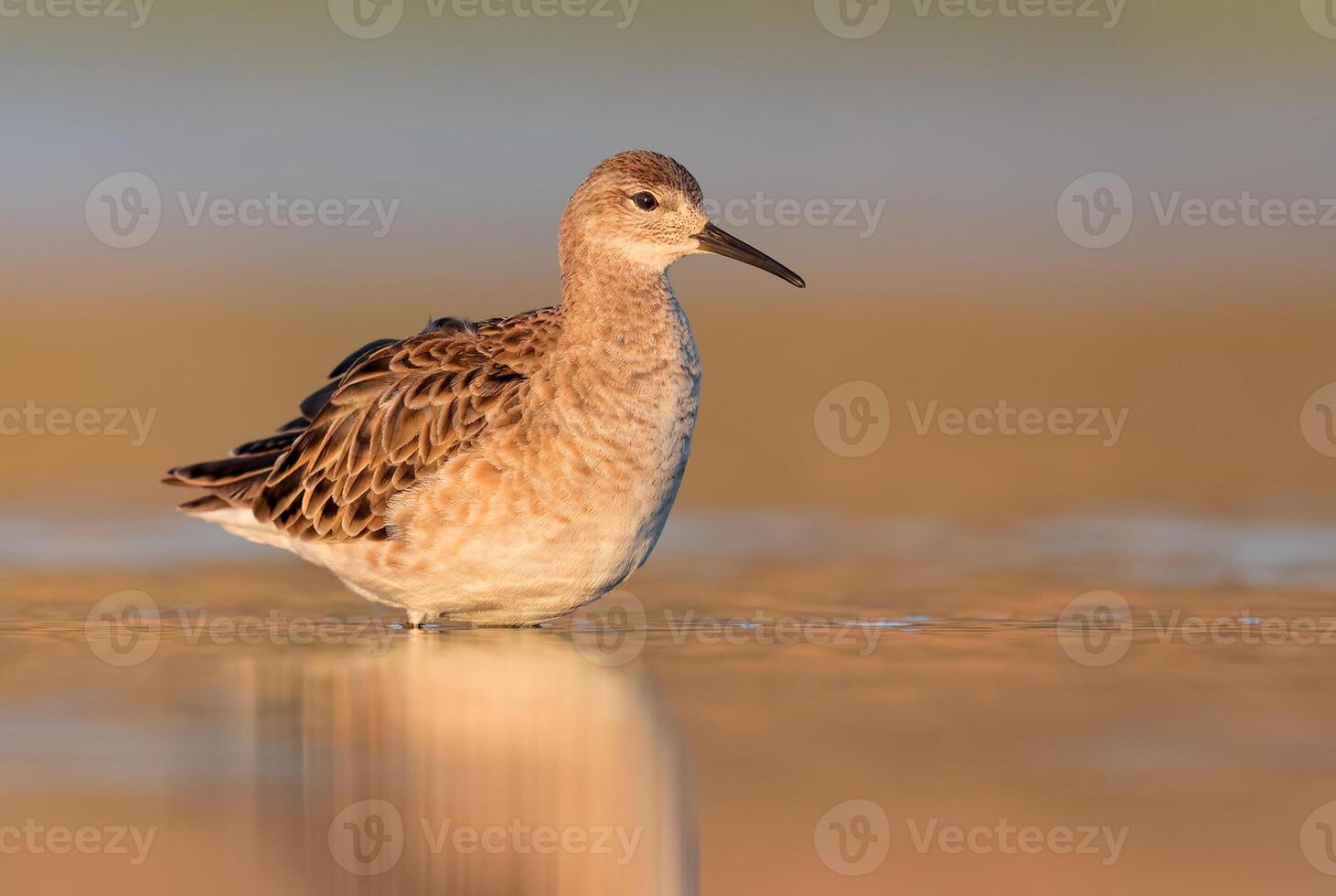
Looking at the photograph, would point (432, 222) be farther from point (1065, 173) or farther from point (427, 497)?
point (427, 497)

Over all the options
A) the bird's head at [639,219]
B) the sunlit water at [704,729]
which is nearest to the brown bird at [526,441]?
the bird's head at [639,219]

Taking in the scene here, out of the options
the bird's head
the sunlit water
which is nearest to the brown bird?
the bird's head

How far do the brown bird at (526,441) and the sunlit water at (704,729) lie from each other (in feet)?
1.48

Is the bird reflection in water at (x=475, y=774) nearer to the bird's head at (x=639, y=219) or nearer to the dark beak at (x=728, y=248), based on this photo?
the bird's head at (x=639, y=219)

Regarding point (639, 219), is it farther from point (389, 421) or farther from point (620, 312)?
point (389, 421)

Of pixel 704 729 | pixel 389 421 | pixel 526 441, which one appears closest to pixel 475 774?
pixel 704 729

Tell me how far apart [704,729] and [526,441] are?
210 cm

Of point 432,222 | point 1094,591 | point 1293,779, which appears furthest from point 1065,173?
point 1293,779

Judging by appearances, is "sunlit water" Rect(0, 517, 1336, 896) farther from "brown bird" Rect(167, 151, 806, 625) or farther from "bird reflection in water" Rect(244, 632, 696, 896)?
"brown bird" Rect(167, 151, 806, 625)

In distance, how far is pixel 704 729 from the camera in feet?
31.8

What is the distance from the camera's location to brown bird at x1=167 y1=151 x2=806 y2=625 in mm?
10984

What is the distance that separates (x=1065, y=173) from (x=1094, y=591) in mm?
17881

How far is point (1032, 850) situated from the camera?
316 inches

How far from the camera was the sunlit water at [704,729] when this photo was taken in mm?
7941
